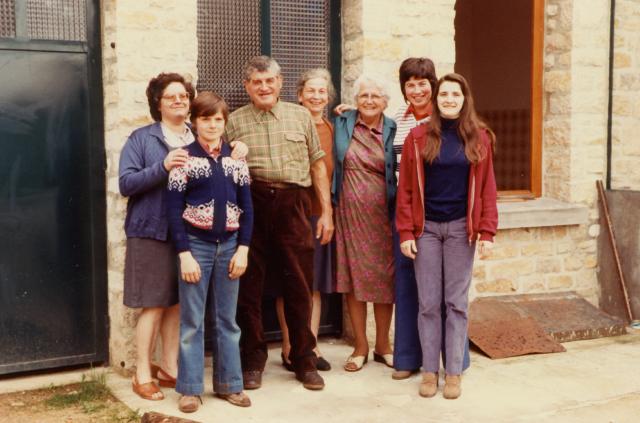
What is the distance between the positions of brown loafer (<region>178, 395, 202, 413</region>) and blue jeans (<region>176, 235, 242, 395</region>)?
1.5 inches

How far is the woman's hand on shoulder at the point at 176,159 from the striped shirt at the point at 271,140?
56 cm

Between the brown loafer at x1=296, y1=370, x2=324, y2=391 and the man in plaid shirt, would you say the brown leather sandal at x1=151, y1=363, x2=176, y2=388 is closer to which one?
the man in plaid shirt

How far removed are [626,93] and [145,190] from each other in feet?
14.1

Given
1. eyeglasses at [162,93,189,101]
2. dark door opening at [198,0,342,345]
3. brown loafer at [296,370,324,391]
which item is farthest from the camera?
dark door opening at [198,0,342,345]

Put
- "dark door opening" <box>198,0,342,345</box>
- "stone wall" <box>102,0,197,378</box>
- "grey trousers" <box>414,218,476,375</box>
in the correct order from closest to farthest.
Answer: "grey trousers" <box>414,218,476,375</box> → "stone wall" <box>102,0,197,378</box> → "dark door opening" <box>198,0,342,345</box>

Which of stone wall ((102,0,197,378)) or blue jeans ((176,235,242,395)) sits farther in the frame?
stone wall ((102,0,197,378))

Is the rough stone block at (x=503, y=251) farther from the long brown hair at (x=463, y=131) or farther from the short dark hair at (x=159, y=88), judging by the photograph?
the short dark hair at (x=159, y=88)

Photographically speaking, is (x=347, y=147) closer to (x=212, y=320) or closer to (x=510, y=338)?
(x=212, y=320)

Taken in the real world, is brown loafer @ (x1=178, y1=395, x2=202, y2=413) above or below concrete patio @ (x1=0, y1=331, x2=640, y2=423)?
above

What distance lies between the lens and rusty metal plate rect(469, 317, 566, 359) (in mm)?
6227

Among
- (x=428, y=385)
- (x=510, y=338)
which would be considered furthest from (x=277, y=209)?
(x=510, y=338)

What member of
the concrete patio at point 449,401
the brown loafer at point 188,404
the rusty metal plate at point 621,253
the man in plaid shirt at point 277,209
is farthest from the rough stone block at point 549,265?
the brown loafer at point 188,404

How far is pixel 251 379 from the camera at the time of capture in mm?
5258

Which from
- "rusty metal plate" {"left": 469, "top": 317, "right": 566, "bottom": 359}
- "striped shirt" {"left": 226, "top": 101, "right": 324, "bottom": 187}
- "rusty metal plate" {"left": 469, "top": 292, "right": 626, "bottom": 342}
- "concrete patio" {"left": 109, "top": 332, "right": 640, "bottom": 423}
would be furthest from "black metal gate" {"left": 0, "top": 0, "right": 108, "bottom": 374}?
"rusty metal plate" {"left": 469, "top": 292, "right": 626, "bottom": 342}
